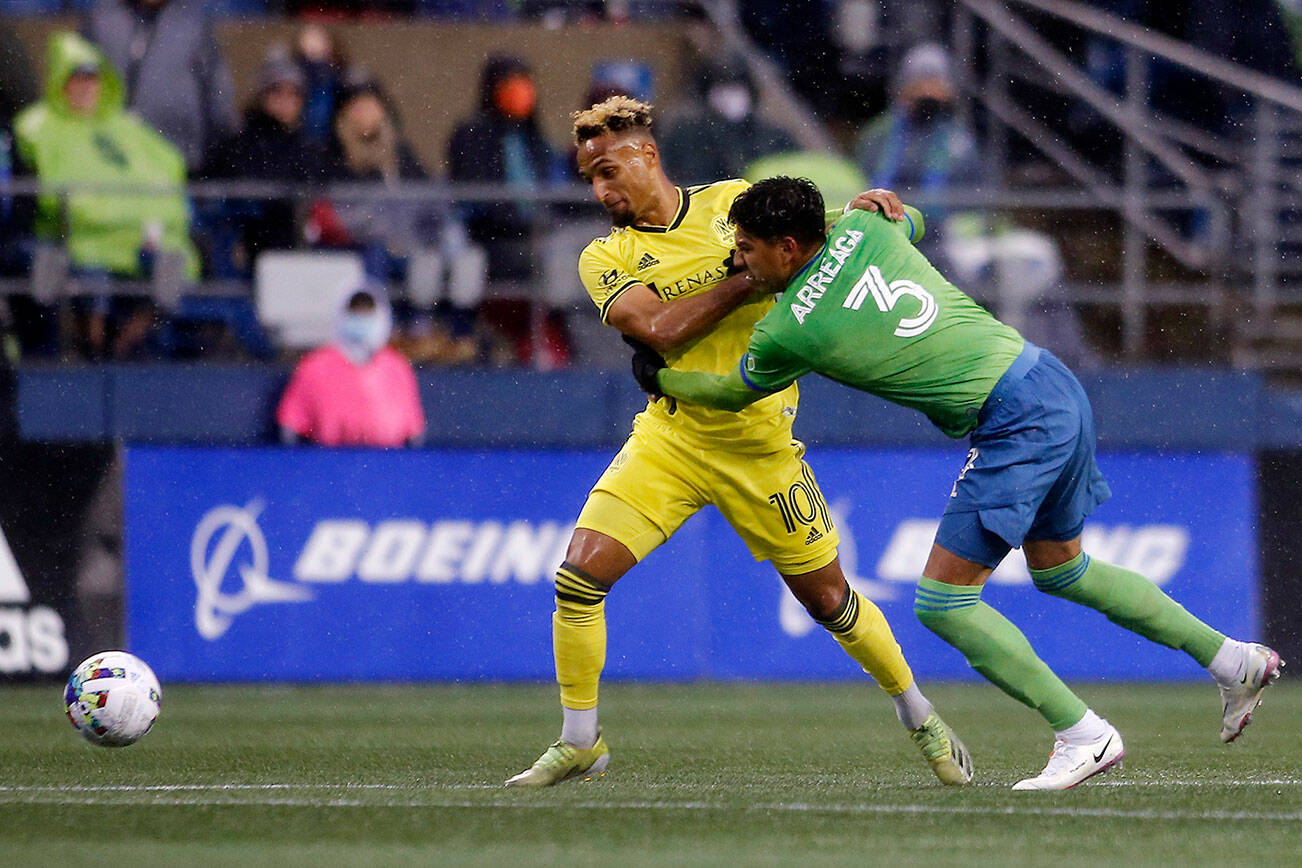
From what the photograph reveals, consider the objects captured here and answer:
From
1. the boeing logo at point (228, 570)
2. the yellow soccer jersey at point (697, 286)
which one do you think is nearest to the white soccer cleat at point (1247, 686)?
the yellow soccer jersey at point (697, 286)

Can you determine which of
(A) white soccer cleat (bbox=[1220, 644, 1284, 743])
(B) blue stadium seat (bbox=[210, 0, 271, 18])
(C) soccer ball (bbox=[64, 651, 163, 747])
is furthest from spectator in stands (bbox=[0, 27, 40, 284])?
(A) white soccer cleat (bbox=[1220, 644, 1284, 743])

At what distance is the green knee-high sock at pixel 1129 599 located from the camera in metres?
6.46

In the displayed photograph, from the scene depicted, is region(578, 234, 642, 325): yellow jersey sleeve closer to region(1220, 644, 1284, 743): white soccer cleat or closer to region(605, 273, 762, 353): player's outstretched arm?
region(605, 273, 762, 353): player's outstretched arm

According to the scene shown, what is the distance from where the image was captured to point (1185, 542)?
1160 centimetres

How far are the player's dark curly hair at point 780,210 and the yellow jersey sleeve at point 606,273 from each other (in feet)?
2.29

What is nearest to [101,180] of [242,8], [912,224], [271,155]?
[271,155]

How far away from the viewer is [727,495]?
22.4 ft

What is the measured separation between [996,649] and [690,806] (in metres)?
1.08

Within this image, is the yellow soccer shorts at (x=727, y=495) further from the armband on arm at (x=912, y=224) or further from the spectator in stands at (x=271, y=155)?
the spectator in stands at (x=271, y=155)

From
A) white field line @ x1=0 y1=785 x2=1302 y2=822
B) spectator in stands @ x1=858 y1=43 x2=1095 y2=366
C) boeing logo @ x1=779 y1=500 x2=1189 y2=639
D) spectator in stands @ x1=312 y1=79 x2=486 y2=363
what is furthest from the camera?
spectator in stands @ x1=858 y1=43 x2=1095 y2=366

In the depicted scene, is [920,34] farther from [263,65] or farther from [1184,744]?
[1184,744]

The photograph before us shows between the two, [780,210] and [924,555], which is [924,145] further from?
[780,210]

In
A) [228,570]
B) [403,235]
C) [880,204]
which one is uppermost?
[880,204]

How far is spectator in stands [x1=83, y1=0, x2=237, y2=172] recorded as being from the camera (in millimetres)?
12961
